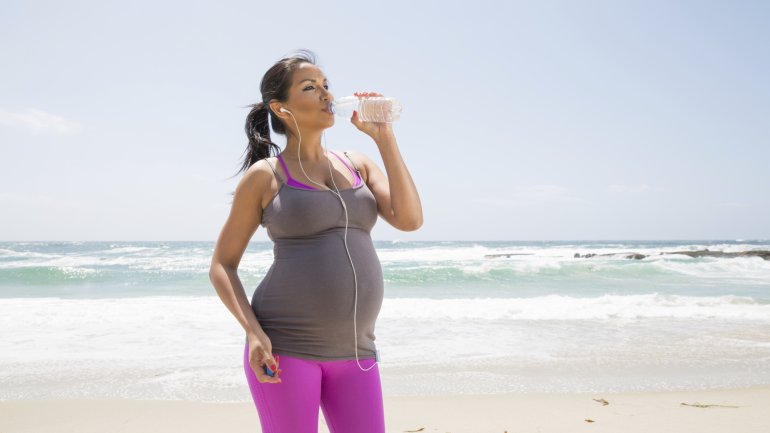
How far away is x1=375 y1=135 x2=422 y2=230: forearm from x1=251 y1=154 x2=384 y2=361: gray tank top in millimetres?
142

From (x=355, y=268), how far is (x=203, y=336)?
20.9 ft

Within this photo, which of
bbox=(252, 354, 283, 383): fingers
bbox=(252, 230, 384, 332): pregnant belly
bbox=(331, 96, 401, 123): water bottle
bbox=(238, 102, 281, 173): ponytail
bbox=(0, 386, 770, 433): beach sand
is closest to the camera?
bbox=(252, 354, 283, 383): fingers

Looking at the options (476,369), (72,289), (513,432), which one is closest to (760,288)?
(476,369)

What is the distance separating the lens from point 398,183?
1.89m

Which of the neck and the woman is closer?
the woman

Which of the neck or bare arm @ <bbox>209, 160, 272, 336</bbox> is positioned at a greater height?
the neck

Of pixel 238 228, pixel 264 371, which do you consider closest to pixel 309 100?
pixel 238 228

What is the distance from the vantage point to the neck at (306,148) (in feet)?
6.43

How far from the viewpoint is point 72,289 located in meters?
15.8

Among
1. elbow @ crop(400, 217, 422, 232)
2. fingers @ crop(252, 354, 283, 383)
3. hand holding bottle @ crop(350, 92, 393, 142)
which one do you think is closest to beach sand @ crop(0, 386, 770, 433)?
elbow @ crop(400, 217, 422, 232)

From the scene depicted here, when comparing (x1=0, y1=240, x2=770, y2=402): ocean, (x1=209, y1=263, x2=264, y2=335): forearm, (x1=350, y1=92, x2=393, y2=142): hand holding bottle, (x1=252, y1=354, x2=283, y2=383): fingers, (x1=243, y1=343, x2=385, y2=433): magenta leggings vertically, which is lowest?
(x1=0, y1=240, x2=770, y2=402): ocean

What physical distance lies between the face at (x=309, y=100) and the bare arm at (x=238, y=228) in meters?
0.23

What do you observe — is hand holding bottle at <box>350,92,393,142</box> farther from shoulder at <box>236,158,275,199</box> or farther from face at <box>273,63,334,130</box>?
shoulder at <box>236,158,275,199</box>

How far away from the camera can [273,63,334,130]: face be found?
1935 millimetres
